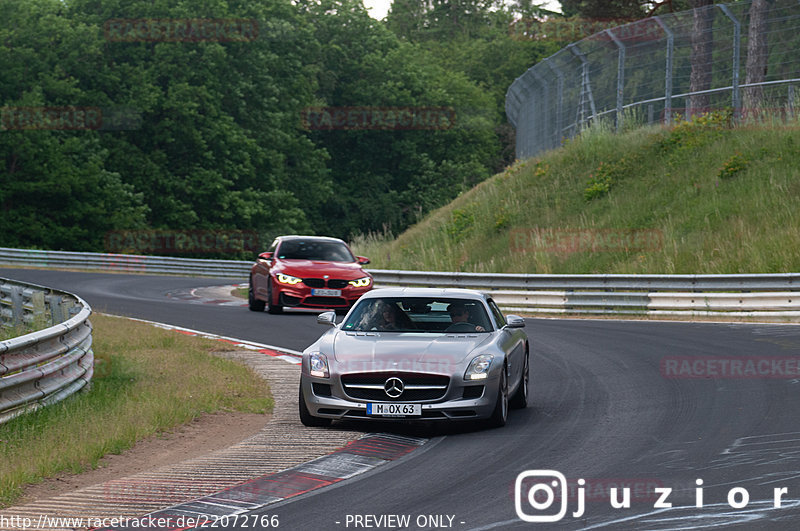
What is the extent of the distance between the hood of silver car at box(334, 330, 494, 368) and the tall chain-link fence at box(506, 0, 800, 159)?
20513 millimetres

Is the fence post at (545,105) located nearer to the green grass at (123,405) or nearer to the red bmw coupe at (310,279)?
the red bmw coupe at (310,279)

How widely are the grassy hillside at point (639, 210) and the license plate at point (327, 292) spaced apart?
8106mm

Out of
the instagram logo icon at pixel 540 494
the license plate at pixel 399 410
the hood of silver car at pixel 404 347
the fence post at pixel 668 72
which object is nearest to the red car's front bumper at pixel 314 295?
the hood of silver car at pixel 404 347

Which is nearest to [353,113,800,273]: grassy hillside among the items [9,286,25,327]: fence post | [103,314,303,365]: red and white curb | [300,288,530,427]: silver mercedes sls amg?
[103,314,303,365]: red and white curb

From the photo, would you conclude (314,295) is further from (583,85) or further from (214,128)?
(214,128)

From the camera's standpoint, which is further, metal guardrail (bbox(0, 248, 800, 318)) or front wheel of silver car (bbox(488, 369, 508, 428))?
metal guardrail (bbox(0, 248, 800, 318))

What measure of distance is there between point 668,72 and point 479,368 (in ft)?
73.6

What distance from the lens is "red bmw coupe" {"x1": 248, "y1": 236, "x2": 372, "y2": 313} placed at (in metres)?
22.1

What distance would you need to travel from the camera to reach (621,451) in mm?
8625

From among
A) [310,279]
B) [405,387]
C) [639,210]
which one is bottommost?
[405,387]

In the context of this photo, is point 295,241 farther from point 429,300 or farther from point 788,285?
point 429,300

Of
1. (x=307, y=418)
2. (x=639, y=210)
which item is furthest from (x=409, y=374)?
(x=639, y=210)

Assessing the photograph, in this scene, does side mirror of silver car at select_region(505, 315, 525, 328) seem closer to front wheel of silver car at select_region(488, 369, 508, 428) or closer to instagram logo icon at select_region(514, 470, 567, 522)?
front wheel of silver car at select_region(488, 369, 508, 428)

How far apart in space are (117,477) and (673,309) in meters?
16.6
